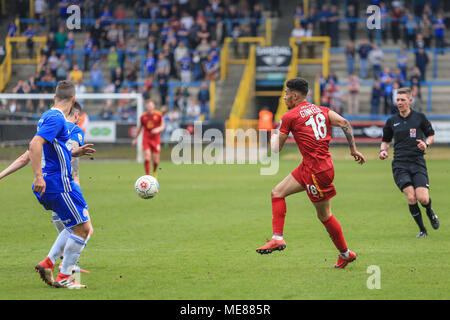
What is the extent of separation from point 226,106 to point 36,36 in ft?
38.2

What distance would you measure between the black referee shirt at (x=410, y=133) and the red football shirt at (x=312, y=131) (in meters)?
3.34

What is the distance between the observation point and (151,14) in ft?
132

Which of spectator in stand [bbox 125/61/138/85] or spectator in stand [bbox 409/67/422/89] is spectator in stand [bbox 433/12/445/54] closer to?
spectator in stand [bbox 409/67/422/89]

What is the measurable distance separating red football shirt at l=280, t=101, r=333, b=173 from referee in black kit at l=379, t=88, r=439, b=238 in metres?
3.02

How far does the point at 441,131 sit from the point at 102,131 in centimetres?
1382

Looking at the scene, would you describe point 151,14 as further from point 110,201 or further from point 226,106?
point 110,201

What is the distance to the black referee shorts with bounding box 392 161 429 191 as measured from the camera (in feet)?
37.9

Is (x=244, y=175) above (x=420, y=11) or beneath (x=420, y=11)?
beneath

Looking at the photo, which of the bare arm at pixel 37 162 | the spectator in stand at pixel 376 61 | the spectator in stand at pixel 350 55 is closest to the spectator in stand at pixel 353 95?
the spectator in stand at pixel 376 61

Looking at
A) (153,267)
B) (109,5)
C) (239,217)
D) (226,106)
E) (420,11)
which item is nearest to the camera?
(153,267)

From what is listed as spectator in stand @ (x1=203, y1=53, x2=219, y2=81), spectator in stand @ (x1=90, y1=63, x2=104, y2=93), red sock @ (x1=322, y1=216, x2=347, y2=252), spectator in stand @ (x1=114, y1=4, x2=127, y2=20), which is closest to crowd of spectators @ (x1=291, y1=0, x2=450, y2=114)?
spectator in stand @ (x1=203, y1=53, x2=219, y2=81)

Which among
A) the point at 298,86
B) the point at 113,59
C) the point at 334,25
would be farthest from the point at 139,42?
the point at 298,86

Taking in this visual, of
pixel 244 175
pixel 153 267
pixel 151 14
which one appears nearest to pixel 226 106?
pixel 151 14

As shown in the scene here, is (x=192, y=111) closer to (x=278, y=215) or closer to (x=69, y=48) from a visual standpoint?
(x=69, y=48)
